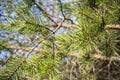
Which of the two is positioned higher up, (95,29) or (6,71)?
(95,29)

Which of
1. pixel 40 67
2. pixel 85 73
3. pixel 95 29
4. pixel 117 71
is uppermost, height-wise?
pixel 95 29

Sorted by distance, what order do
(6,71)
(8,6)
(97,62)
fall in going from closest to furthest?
(6,71) < (8,6) < (97,62)

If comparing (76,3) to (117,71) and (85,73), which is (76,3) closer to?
(85,73)

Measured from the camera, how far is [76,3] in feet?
4.12

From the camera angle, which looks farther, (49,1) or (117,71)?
(117,71)

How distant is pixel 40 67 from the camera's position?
1029 millimetres

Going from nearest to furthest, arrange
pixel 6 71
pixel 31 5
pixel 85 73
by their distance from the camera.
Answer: pixel 6 71, pixel 31 5, pixel 85 73

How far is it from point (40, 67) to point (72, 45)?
14 cm

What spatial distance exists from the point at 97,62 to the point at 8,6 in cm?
198

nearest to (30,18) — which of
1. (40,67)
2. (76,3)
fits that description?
(40,67)

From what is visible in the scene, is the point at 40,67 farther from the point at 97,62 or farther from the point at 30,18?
the point at 97,62

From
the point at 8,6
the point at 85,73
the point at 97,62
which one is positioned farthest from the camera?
the point at 97,62

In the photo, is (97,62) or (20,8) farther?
(97,62)

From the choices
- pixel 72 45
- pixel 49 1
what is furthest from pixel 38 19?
pixel 49 1
